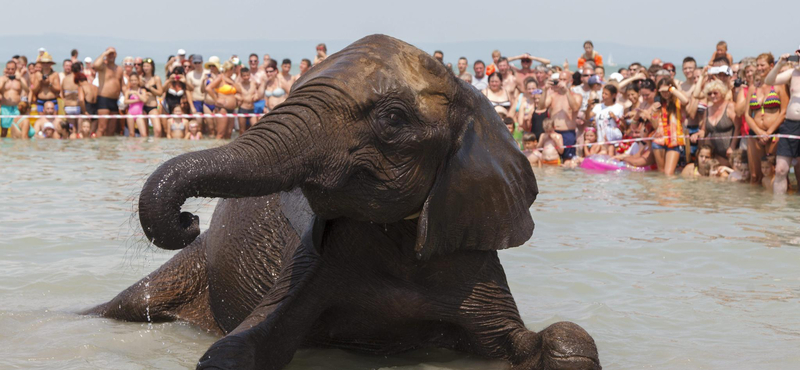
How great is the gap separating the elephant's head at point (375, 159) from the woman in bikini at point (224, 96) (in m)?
18.5

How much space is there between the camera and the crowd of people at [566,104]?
13.0 meters

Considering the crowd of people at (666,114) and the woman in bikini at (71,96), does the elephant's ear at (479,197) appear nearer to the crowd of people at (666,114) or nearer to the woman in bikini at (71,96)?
the crowd of people at (666,114)

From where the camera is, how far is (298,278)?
4.16m

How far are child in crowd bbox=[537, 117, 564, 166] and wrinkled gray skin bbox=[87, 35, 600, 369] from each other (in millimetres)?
12595

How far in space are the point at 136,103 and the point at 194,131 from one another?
6.29ft

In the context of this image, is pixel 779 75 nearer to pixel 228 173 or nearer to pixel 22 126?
pixel 228 173

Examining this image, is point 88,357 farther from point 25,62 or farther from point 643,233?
point 25,62

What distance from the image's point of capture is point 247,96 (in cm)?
2212

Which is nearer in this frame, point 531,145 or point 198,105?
point 531,145

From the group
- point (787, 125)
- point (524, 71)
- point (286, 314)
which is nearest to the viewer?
point (286, 314)

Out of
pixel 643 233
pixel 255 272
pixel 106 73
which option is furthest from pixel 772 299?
pixel 106 73

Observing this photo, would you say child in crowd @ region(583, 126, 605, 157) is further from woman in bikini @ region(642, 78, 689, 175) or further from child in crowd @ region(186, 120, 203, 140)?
child in crowd @ region(186, 120, 203, 140)

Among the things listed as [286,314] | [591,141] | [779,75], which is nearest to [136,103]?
[591,141]

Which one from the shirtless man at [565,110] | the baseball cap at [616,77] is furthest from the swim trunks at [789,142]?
the baseball cap at [616,77]
